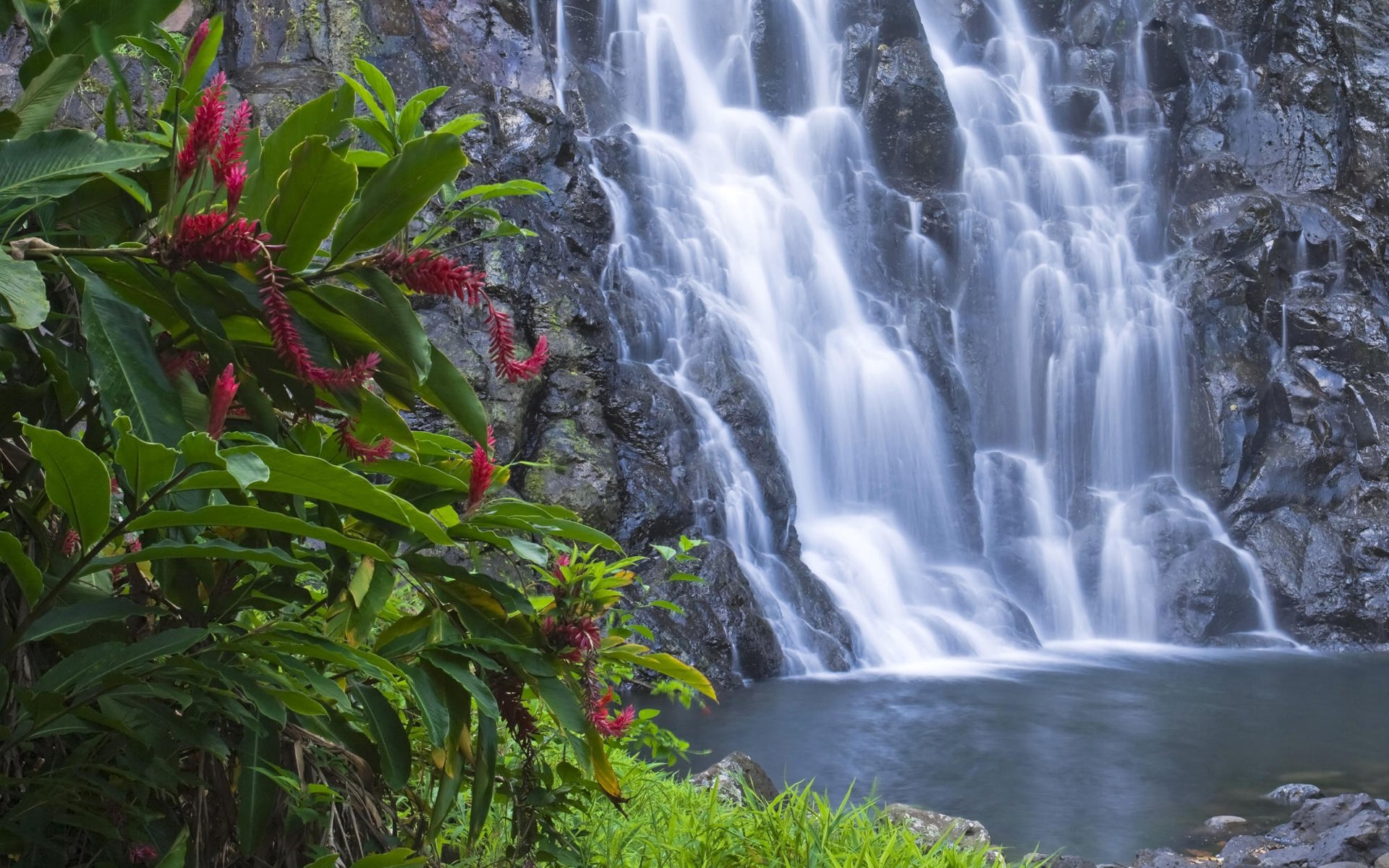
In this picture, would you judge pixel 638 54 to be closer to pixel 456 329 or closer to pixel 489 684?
pixel 456 329

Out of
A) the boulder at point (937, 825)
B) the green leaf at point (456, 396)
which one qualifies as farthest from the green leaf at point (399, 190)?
the boulder at point (937, 825)

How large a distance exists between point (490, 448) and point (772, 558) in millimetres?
11544

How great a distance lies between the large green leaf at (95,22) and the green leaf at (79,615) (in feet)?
2.14

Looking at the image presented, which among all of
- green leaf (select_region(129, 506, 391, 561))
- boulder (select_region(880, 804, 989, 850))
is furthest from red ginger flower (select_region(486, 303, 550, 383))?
boulder (select_region(880, 804, 989, 850))

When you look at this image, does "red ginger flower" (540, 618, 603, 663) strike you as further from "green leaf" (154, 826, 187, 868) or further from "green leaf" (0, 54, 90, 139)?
"green leaf" (0, 54, 90, 139)

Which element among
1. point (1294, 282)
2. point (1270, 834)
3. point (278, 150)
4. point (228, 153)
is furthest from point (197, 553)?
point (1294, 282)

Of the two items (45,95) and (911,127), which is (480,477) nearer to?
(45,95)

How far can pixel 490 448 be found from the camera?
1581 mm

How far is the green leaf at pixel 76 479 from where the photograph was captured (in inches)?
40.0

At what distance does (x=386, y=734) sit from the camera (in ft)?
5.55

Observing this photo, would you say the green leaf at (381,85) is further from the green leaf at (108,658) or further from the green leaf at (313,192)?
the green leaf at (108,658)

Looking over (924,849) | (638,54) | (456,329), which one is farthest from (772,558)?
(638,54)

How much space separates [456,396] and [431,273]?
0.24 metres

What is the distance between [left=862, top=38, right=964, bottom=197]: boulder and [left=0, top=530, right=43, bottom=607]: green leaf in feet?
66.4
